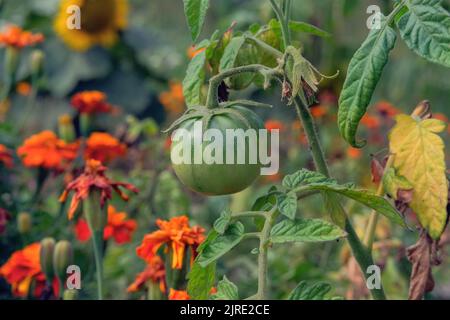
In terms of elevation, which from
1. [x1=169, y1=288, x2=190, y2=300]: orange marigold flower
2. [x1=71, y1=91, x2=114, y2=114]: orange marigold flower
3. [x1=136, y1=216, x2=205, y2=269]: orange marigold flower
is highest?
[x1=71, y1=91, x2=114, y2=114]: orange marigold flower

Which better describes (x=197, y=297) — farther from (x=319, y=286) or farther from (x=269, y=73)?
(x=269, y=73)

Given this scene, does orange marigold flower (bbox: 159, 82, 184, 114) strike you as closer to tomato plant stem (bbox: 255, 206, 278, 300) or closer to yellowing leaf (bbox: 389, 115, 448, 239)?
yellowing leaf (bbox: 389, 115, 448, 239)

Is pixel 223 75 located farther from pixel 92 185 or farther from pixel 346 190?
pixel 92 185

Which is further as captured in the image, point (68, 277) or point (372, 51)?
point (68, 277)

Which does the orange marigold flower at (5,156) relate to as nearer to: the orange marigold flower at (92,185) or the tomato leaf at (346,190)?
the orange marigold flower at (92,185)

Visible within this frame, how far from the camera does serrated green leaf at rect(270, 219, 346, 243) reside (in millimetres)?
869

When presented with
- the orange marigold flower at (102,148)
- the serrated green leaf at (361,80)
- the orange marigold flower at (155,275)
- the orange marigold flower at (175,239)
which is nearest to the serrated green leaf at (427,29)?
the serrated green leaf at (361,80)

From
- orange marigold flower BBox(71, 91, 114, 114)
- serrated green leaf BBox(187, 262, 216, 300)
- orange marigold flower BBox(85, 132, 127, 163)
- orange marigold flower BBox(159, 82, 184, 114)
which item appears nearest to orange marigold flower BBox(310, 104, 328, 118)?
orange marigold flower BBox(159, 82, 184, 114)

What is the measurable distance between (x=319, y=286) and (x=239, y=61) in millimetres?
301

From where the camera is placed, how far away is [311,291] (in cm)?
95

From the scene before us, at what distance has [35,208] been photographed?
175 cm

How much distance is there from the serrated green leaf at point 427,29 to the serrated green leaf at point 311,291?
276mm

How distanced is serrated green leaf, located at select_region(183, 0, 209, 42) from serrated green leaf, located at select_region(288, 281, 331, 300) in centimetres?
30
